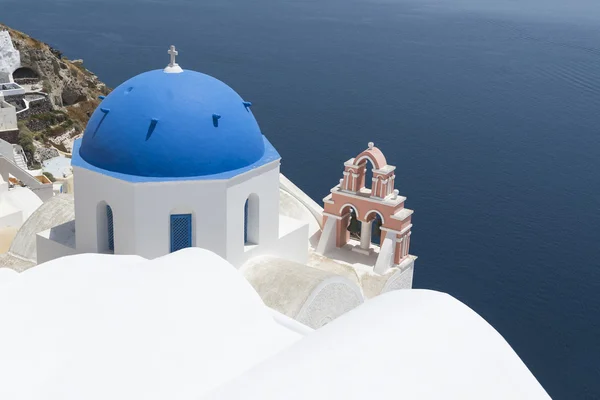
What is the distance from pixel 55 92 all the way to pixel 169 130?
33906 mm

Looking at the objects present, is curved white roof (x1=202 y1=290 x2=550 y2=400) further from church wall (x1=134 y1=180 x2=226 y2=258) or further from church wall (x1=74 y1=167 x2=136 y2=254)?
church wall (x1=74 y1=167 x2=136 y2=254)

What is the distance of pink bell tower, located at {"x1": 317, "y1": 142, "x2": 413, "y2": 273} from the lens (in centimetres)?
1486

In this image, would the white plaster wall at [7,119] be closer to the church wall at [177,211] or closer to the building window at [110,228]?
the building window at [110,228]

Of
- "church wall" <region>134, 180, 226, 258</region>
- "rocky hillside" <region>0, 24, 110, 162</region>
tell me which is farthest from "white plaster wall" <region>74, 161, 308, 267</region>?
"rocky hillside" <region>0, 24, 110, 162</region>

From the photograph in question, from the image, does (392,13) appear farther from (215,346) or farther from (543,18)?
(215,346)

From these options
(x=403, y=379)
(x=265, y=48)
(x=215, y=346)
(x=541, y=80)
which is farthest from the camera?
(x=265, y=48)

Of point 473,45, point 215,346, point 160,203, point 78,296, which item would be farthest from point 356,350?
point 473,45

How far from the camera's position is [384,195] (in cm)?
1516

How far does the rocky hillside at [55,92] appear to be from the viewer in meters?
37.7

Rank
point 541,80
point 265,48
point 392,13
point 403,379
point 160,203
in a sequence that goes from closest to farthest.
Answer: point 403,379 → point 160,203 → point 541,80 → point 265,48 → point 392,13

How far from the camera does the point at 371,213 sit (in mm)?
15383

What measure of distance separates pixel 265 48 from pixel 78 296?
57.9m

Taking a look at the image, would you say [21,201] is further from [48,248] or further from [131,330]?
[131,330]

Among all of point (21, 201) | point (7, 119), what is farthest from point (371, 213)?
point (7, 119)
